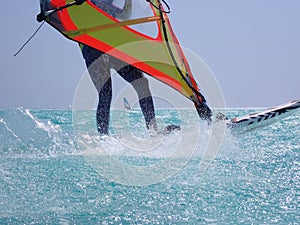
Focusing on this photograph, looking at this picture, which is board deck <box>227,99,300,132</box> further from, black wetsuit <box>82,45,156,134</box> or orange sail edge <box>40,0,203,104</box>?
black wetsuit <box>82,45,156,134</box>

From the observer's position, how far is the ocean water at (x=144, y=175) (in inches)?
90.1

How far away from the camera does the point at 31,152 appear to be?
4.00 metres

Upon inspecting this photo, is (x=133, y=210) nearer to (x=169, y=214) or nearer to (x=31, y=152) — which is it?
(x=169, y=214)

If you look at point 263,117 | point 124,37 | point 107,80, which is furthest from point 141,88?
point 263,117

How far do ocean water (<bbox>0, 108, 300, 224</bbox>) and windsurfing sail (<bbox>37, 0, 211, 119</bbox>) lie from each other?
59 centimetres

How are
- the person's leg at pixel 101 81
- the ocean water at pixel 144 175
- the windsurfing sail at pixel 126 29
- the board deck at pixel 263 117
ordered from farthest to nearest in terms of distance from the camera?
the board deck at pixel 263 117 → the person's leg at pixel 101 81 → the windsurfing sail at pixel 126 29 → the ocean water at pixel 144 175

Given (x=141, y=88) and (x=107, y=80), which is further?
(x=141, y=88)

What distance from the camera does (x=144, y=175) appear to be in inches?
124

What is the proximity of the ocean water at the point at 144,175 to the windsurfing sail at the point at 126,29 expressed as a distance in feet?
1.94

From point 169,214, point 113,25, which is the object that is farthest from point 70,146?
point 169,214

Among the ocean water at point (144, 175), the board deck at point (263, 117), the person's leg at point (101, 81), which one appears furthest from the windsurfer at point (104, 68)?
the board deck at point (263, 117)

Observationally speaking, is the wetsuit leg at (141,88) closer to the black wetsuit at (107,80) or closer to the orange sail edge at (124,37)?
the black wetsuit at (107,80)

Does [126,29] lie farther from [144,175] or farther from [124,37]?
[144,175]

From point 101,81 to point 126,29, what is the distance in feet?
1.66
